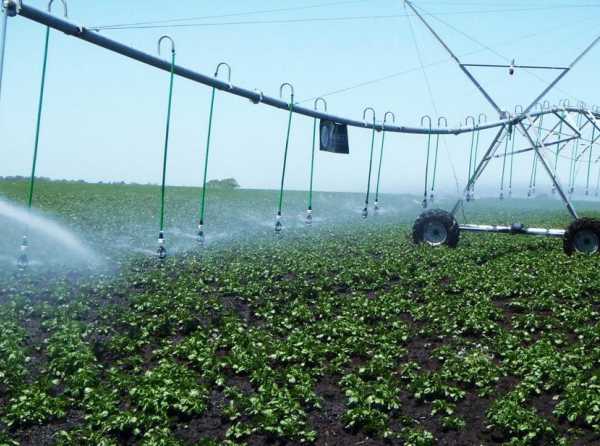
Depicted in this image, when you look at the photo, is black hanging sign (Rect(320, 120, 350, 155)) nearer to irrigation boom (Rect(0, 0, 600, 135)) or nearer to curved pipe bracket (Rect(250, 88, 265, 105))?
irrigation boom (Rect(0, 0, 600, 135))

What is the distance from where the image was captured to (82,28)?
14.5 m

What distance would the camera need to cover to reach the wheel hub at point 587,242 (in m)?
24.5

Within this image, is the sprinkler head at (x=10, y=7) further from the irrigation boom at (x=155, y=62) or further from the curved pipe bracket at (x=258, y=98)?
the curved pipe bracket at (x=258, y=98)

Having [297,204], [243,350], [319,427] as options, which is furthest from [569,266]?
[297,204]

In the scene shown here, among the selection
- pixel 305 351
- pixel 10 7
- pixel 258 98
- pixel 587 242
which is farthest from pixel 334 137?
pixel 10 7

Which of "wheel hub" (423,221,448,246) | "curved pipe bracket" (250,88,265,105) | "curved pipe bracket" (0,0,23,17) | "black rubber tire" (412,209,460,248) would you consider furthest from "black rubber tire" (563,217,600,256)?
"curved pipe bracket" (0,0,23,17)

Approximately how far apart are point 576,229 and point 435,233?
5.35 metres

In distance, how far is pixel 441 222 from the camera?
27359 mm

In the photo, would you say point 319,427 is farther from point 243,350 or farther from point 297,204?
point 297,204

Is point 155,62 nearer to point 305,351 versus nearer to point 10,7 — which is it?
point 10,7

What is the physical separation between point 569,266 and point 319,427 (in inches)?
558

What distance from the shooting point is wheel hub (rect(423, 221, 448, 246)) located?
2741 cm

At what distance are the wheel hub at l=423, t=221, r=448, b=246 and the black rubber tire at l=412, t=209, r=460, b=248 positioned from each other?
126 mm

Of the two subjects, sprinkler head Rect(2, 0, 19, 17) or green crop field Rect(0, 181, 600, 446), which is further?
sprinkler head Rect(2, 0, 19, 17)
